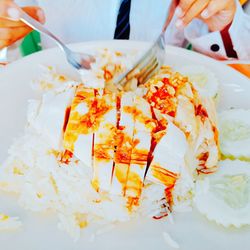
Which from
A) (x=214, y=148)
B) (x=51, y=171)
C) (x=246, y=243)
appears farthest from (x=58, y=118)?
(x=246, y=243)

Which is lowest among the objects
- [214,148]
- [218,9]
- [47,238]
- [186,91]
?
[47,238]

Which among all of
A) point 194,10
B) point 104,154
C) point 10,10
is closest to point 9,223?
point 104,154

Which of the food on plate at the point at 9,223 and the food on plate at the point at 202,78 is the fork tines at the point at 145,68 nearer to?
the food on plate at the point at 202,78

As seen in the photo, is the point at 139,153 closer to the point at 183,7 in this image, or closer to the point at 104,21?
the point at 183,7

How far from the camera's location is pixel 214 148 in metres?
1.06

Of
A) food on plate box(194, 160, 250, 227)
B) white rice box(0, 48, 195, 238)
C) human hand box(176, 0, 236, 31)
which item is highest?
human hand box(176, 0, 236, 31)

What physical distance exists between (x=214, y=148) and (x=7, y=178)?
55 cm

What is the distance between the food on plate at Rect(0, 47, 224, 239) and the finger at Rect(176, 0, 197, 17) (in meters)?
0.30

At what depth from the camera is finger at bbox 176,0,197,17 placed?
1327 millimetres

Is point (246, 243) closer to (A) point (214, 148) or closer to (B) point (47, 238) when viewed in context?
(A) point (214, 148)

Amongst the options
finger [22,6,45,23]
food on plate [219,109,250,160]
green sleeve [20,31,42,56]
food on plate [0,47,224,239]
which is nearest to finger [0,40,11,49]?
finger [22,6,45,23]

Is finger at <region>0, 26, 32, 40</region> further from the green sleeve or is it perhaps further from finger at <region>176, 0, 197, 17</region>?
finger at <region>176, 0, 197, 17</region>

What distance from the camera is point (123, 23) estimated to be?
1785 mm

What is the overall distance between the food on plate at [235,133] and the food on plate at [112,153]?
6 cm
